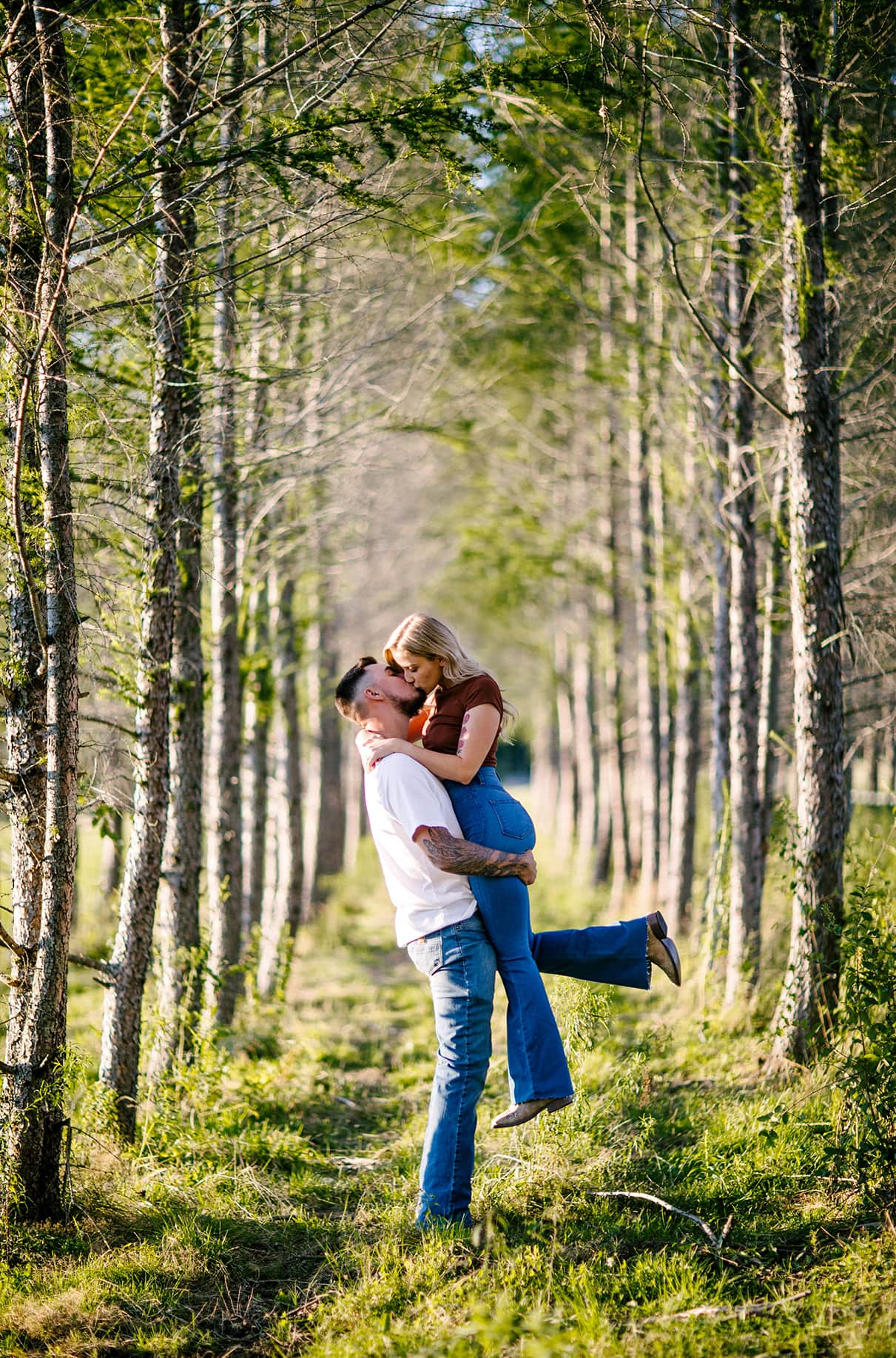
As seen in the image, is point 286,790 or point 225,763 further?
point 286,790

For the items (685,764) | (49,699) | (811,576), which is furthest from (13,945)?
(685,764)

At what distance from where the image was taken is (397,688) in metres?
3.88

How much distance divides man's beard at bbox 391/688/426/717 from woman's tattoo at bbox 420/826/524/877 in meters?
0.56

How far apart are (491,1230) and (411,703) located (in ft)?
6.25

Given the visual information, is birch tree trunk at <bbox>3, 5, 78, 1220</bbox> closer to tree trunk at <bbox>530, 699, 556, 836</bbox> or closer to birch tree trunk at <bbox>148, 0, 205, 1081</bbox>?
birch tree trunk at <bbox>148, 0, 205, 1081</bbox>

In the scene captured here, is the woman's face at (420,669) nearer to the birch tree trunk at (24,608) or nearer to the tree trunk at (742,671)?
the birch tree trunk at (24,608)

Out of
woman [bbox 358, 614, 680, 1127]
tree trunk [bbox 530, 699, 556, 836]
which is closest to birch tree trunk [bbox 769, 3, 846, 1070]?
woman [bbox 358, 614, 680, 1127]

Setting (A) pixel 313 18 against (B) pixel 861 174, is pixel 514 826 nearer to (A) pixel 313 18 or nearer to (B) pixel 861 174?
(A) pixel 313 18

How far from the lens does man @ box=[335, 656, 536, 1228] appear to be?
3527 millimetres

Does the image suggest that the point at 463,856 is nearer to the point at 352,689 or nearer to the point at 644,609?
the point at 352,689

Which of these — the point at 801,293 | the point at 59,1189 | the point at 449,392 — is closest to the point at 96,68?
the point at 801,293

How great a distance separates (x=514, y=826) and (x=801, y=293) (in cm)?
299

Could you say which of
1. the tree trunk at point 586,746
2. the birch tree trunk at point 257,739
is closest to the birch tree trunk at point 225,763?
the birch tree trunk at point 257,739

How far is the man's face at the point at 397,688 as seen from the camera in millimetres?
3869
